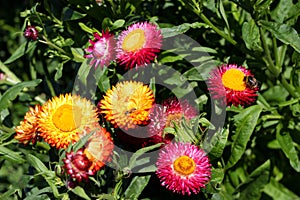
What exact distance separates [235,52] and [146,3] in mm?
435

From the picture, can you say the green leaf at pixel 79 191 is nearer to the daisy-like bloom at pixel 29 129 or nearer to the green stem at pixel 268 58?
the daisy-like bloom at pixel 29 129

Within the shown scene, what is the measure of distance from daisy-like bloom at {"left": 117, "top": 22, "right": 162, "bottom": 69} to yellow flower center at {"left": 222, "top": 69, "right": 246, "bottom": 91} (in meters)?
0.23

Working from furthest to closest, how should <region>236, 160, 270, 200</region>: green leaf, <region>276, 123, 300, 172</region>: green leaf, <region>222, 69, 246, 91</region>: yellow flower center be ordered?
<region>236, 160, 270, 200</region>: green leaf → <region>276, 123, 300, 172</region>: green leaf → <region>222, 69, 246, 91</region>: yellow flower center

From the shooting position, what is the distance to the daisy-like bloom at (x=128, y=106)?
5.62ft

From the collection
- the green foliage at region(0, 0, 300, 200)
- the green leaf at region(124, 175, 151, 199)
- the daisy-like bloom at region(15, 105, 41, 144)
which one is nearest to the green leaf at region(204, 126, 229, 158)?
the green foliage at region(0, 0, 300, 200)

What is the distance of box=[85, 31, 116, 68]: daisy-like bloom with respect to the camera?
1.84m

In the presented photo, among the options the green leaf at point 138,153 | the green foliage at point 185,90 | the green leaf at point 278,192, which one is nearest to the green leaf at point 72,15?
the green foliage at point 185,90

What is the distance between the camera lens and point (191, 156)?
5.49 ft

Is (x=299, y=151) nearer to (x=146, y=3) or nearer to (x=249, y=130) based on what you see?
(x=249, y=130)

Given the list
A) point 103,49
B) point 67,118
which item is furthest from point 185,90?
point 67,118

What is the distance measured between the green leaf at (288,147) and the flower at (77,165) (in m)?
0.80

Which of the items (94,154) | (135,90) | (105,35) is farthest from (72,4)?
(94,154)

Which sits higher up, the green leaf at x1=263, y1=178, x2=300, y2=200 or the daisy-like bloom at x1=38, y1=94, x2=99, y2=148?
the daisy-like bloom at x1=38, y1=94, x2=99, y2=148

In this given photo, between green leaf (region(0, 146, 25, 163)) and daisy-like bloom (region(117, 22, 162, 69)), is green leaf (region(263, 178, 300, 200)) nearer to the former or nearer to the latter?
daisy-like bloom (region(117, 22, 162, 69))
